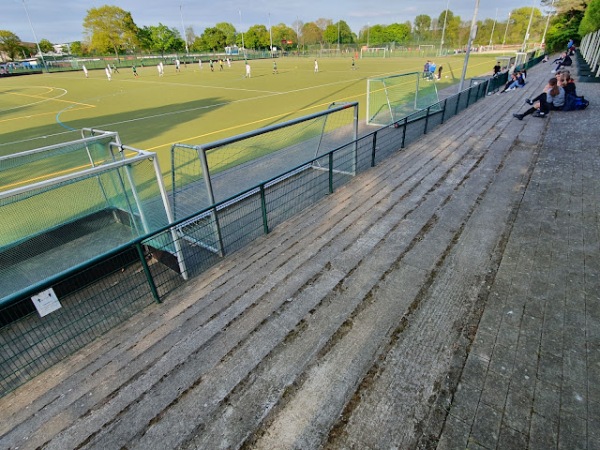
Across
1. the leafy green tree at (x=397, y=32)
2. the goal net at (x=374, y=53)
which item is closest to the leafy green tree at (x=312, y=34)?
the leafy green tree at (x=397, y=32)

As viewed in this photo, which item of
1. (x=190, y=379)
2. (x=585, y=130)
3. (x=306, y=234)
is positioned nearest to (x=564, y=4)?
(x=585, y=130)

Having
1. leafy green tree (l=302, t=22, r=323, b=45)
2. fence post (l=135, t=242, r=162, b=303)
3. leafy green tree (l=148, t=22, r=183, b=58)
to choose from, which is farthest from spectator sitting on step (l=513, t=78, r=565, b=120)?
leafy green tree (l=302, t=22, r=323, b=45)

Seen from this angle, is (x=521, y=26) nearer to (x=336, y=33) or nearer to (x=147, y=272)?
(x=336, y=33)

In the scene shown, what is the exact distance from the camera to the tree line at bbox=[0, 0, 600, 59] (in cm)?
8788

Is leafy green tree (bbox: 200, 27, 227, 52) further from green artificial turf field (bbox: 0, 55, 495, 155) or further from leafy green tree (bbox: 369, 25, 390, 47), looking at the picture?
green artificial turf field (bbox: 0, 55, 495, 155)

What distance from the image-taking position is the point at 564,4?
42.9 meters

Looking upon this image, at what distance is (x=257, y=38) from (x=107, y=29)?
164 feet

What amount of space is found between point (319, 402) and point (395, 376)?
2.30 feet

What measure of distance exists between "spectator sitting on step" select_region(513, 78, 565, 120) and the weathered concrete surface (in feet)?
24.4

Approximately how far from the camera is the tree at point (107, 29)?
88500 millimetres

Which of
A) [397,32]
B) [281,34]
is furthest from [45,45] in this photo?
[397,32]

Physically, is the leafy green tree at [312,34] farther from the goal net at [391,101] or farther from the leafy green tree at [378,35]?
the goal net at [391,101]

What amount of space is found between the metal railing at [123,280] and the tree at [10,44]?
12112 cm

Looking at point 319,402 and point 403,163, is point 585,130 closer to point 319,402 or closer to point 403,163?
point 403,163
